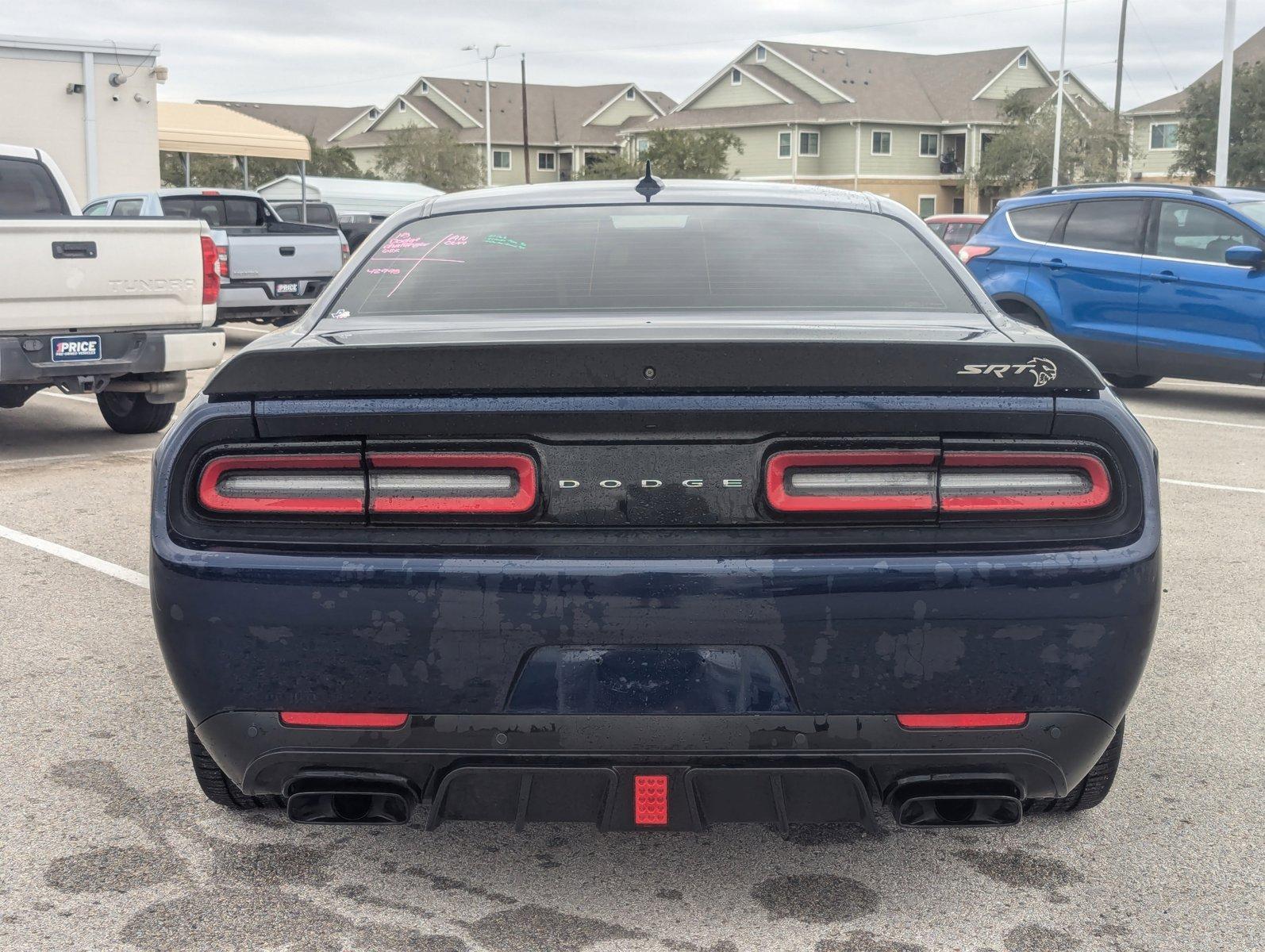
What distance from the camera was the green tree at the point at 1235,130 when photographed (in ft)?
161

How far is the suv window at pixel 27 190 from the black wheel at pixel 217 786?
824 centimetres

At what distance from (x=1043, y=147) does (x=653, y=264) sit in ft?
204

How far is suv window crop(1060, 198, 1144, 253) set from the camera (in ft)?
38.8

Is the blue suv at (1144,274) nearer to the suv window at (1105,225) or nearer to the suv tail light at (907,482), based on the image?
the suv window at (1105,225)

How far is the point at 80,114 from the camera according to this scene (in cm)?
2420

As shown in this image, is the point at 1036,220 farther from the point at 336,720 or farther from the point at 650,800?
the point at 336,720

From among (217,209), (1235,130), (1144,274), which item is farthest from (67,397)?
(1235,130)

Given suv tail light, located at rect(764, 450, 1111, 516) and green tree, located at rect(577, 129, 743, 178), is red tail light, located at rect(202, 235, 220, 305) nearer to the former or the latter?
suv tail light, located at rect(764, 450, 1111, 516)

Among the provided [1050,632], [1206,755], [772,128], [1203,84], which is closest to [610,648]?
[1050,632]

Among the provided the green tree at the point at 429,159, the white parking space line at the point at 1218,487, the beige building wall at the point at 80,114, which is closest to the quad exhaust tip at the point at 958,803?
the white parking space line at the point at 1218,487

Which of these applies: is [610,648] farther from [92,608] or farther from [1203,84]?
[1203,84]

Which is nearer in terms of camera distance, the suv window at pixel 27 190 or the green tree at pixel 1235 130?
the suv window at pixel 27 190

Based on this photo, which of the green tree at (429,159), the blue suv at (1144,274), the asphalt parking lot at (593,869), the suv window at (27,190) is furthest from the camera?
the green tree at (429,159)

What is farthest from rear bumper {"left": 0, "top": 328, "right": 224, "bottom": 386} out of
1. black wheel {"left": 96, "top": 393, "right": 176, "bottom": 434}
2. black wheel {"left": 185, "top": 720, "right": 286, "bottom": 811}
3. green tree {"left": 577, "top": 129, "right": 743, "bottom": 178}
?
green tree {"left": 577, "top": 129, "right": 743, "bottom": 178}
